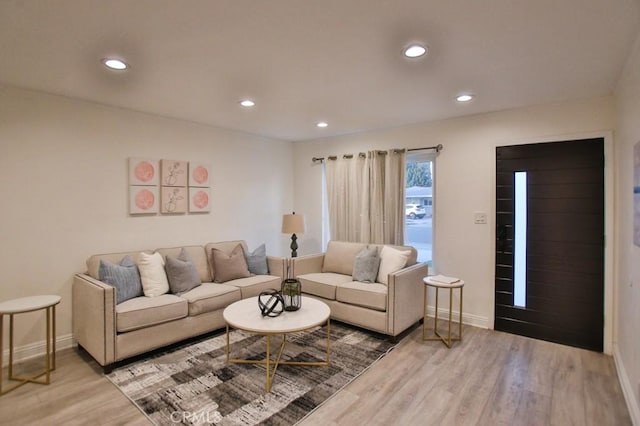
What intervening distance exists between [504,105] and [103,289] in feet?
13.3

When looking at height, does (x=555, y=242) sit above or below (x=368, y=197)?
below

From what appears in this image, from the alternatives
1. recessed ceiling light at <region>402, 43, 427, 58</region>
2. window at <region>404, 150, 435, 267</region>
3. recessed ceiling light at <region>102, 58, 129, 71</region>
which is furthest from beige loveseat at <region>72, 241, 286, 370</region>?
recessed ceiling light at <region>402, 43, 427, 58</region>

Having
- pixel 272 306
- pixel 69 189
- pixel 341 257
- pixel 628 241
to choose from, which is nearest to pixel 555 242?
pixel 628 241

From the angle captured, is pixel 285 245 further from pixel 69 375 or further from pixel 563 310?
pixel 563 310

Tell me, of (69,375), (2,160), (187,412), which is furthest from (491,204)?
(2,160)

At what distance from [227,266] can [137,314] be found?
1.19 meters

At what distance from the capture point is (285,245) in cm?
540

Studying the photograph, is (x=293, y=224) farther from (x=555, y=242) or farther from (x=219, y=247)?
Result: (x=555, y=242)

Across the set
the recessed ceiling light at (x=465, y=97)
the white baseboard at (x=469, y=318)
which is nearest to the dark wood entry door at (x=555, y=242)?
the white baseboard at (x=469, y=318)

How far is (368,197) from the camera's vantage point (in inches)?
179

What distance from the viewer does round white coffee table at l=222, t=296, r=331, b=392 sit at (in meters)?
2.45

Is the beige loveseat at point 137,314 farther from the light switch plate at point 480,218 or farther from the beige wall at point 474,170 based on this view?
the light switch plate at point 480,218

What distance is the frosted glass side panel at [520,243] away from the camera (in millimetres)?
3473

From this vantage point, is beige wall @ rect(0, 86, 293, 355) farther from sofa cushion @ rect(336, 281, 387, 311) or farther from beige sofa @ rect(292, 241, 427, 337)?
sofa cushion @ rect(336, 281, 387, 311)
